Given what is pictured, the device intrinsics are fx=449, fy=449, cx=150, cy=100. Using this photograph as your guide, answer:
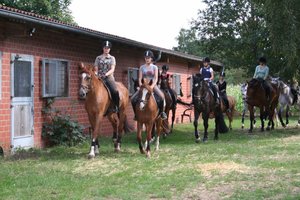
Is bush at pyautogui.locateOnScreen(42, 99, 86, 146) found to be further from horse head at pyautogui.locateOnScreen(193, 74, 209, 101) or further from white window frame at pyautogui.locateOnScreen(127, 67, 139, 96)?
white window frame at pyautogui.locateOnScreen(127, 67, 139, 96)

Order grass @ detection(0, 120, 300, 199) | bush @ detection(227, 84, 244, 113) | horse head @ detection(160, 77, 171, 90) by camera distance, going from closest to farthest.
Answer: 1. grass @ detection(0, 120, 300, 199)
2. horse head @ detection(160, 77, 171, 90)
3. bush @ detection(227, 84, 244, 113)

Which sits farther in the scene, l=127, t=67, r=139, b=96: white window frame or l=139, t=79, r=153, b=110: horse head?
l=127, t=67, r=139, b=96: white window frame

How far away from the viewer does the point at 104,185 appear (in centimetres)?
737

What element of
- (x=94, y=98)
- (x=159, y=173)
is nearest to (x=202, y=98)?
(x=94, y=98)

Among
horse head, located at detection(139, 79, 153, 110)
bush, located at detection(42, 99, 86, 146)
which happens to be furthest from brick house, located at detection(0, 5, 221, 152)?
horse head, located at detection(139, 79, 153, 110)

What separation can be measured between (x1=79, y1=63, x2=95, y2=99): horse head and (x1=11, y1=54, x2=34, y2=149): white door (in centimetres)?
234

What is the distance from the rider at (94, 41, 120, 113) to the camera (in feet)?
36.2

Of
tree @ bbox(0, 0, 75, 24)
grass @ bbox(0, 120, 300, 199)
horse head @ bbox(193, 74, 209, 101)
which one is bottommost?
grass @ bbox(0, 120, 300, 199)

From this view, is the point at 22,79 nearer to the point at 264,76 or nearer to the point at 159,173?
the point at 159,173

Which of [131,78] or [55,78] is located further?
[131,78]

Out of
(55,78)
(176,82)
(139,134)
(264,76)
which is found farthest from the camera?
(176,82)

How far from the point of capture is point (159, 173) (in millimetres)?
8352

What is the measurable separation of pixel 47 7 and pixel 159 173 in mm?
32340

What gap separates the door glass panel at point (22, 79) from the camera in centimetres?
1155
